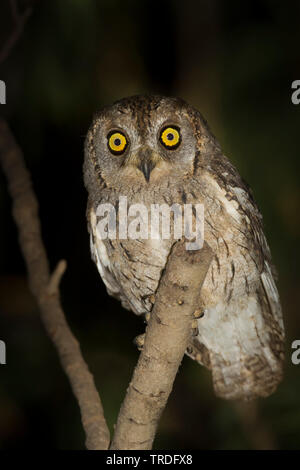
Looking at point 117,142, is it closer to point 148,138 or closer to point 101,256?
point 148,138

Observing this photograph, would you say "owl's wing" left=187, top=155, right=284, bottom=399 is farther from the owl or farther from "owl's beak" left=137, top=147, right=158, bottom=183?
"owl's beak" left=137, top=147, right=158, bottom=183

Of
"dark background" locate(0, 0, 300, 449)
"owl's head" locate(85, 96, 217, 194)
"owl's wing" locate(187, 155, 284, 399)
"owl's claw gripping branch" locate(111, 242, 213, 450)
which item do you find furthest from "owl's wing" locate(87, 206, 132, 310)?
"dark background" locate(0, 0, 300, 449)

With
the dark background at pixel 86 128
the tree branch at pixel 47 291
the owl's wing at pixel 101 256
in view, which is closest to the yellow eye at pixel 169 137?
the owl's wing at pixel 101 256

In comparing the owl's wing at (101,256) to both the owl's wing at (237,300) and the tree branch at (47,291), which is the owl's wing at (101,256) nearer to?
the tree branch at (47,291)

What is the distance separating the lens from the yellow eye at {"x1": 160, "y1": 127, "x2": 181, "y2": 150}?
1.71 m

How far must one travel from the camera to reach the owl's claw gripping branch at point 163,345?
4.09ft

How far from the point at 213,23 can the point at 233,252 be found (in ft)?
6.78

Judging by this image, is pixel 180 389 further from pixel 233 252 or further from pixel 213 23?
pixel 213 23

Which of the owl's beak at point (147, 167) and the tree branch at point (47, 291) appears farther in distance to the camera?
the tree branch at point (47, 291)

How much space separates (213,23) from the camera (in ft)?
10.7

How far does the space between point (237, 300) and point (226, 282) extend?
0.19 meters

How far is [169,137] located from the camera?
5.62 feet
